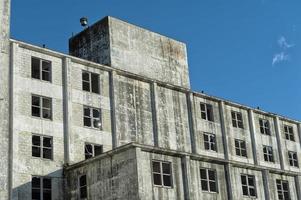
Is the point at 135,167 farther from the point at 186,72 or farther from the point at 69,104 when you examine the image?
the point at 186,72

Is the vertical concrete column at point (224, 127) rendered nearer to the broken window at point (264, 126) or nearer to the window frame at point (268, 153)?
the window frame at point (268, 153)

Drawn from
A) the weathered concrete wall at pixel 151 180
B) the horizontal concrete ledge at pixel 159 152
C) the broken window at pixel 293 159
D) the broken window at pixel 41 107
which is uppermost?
the broken window at pixel 41 107

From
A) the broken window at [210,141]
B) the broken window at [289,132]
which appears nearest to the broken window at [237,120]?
the broken window at [210,141]

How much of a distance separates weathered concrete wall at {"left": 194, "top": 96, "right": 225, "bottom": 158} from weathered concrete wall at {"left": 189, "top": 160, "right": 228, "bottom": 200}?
9112 millimetres

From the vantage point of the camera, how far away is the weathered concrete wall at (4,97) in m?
40.9

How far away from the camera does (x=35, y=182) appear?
42781 mm

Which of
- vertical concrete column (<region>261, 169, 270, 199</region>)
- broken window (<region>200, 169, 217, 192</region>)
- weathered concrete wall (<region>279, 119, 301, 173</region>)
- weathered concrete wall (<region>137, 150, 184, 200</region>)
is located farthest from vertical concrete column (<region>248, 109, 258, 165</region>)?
weathered concrete wall (<region>137, 150, 184, 200</region>)

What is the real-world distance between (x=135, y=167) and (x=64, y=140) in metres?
8.77

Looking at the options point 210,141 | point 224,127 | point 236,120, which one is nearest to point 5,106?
point 210,141

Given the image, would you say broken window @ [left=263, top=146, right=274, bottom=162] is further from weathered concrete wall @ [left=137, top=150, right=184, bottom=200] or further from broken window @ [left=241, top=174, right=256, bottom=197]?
weathered concrete wall @ [left=137, top=150, right=184, bottom=200]

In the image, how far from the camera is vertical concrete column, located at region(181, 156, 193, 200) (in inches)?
1638

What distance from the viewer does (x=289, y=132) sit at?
64.7 meters

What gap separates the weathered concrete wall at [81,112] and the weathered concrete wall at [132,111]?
93 centimetres

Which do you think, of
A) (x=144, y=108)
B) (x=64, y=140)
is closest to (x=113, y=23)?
(x=144, y=108)
